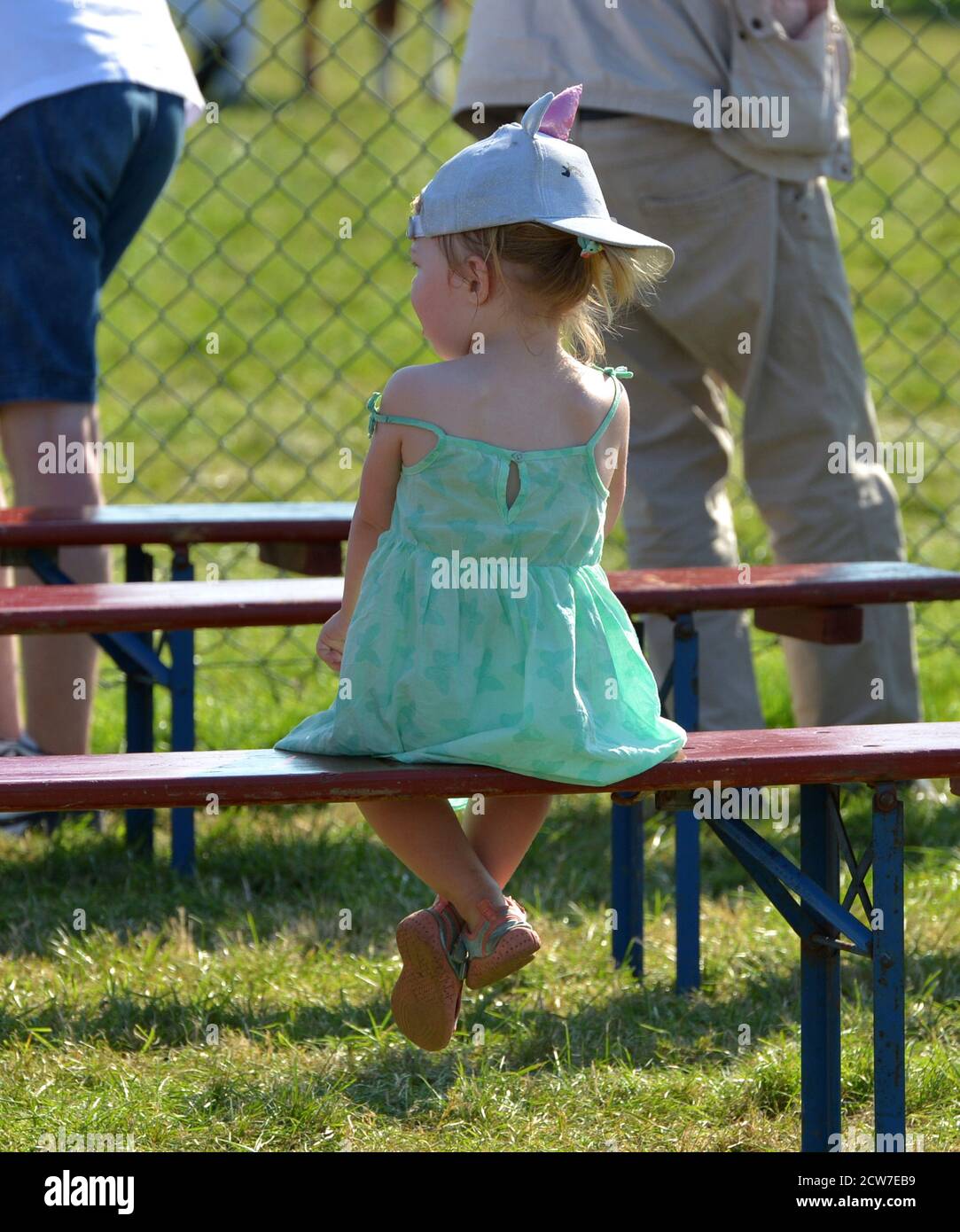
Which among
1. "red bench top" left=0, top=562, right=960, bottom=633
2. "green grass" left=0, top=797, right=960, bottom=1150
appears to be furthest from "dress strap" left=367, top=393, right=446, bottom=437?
"green grass" left=0, top=797, right=960, bottom=1150

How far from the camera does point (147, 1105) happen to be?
237 centimetres

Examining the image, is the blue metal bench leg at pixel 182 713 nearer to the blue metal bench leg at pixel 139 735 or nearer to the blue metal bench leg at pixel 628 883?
the blue metal bench leg at pixel 139 735

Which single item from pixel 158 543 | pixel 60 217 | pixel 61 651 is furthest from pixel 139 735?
pixel 60 217

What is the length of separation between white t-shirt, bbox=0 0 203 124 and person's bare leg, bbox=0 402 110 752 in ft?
1.90

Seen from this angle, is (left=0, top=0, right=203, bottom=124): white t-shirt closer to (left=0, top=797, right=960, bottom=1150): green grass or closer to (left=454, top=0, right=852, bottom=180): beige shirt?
(left=454, top=0, right=852, bottom=180): beige shirt

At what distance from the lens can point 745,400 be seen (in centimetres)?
349

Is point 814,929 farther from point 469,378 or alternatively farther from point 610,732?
point 469,378

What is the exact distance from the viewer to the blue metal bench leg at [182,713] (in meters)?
3.20

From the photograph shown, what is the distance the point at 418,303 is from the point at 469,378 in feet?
0.40

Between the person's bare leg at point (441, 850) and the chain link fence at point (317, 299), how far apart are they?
6.33 ft

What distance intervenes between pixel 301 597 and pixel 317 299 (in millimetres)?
4810

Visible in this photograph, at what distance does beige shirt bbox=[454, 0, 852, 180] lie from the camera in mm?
3256

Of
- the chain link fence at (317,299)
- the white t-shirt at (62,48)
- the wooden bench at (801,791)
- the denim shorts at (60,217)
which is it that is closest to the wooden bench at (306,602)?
the denim shorts at (60,217)

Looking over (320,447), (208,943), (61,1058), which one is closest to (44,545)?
(208,943)
